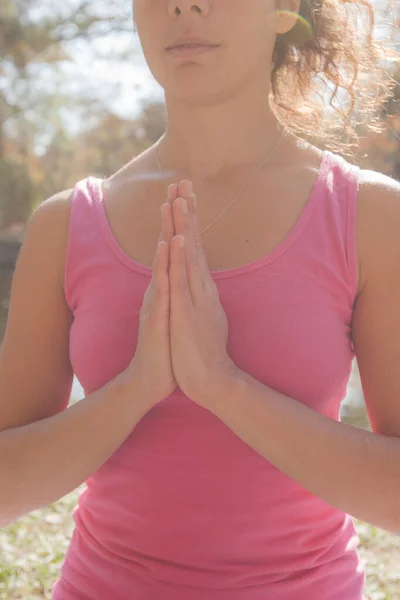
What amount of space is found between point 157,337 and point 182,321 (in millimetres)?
52

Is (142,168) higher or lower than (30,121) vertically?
higher

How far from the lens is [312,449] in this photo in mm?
1262

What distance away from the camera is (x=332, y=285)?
1342 mm

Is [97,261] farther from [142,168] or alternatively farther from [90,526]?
[90,526]

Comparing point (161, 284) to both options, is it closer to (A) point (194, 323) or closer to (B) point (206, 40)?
(A) point (194, 323)

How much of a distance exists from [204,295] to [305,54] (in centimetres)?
70

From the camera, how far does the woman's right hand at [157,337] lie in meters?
1.27

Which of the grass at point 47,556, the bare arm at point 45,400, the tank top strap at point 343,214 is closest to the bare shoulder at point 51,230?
the bare arm at point 45,400

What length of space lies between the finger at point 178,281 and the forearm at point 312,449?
150mm

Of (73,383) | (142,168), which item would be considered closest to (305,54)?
(142,168)

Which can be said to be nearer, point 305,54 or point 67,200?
point 67,200

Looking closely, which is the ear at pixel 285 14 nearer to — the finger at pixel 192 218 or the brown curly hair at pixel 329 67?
the brown curly hair at pixel 329 67

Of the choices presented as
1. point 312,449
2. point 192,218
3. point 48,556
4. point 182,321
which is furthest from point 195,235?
point 48,556

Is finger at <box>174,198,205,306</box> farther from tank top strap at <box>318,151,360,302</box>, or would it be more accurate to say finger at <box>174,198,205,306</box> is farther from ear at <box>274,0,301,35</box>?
ear at <box>274,0,301,35</box>
